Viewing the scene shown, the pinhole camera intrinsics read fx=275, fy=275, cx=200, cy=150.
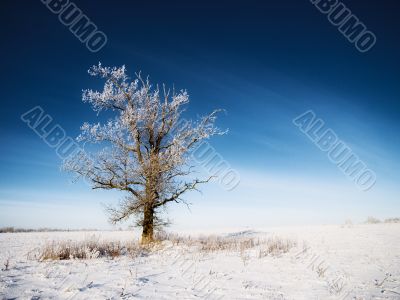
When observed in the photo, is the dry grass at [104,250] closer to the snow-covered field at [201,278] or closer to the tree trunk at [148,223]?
the snow-covered field at [201,278]

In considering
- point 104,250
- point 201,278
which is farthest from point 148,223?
Result: point 201,278

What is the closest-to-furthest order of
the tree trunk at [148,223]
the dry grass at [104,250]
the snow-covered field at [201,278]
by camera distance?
the snow-covered field at [201,278] < the dry grass at [104,250] < the tree trunk at [148,223]

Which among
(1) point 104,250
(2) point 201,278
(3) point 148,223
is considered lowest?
(2) point 201,278

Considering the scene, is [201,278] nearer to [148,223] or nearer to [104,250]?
[104,250]

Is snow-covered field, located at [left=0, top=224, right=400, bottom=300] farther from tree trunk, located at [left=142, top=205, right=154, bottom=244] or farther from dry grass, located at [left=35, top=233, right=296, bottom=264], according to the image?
tree trunk, located at [left=142, top=205, right=154, bottom=244]

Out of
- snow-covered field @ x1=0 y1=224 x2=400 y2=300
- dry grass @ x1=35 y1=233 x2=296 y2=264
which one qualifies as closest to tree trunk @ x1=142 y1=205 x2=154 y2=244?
dry grass @ x1=35 y1=233 x2=296 y2=264

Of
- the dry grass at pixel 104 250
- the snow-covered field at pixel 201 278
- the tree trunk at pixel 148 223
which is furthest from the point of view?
the tree trunk at pixel 148 223

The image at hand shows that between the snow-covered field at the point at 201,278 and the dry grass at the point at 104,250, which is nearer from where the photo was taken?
the snow-covered field at the point at 201,278

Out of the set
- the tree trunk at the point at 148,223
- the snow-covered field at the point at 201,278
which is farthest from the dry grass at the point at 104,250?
Answer: the tree trunk at the point at 148,223

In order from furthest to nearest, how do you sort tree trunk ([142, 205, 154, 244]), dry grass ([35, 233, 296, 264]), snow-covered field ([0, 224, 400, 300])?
tree trunk ([142, 205, 154, 244])
dry grass ([35, 233, 296, 264])
snow-covered field ([0, 224, 400, 300])

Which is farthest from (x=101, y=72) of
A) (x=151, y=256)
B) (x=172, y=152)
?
(x=151, y=256)

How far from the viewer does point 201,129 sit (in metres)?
15.6

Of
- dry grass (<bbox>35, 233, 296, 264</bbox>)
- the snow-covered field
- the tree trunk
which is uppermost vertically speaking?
the tree trunk

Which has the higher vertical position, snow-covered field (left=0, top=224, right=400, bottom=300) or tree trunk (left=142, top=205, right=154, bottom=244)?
tree trunk (left=142, top=205, right=154, bottom=244)
